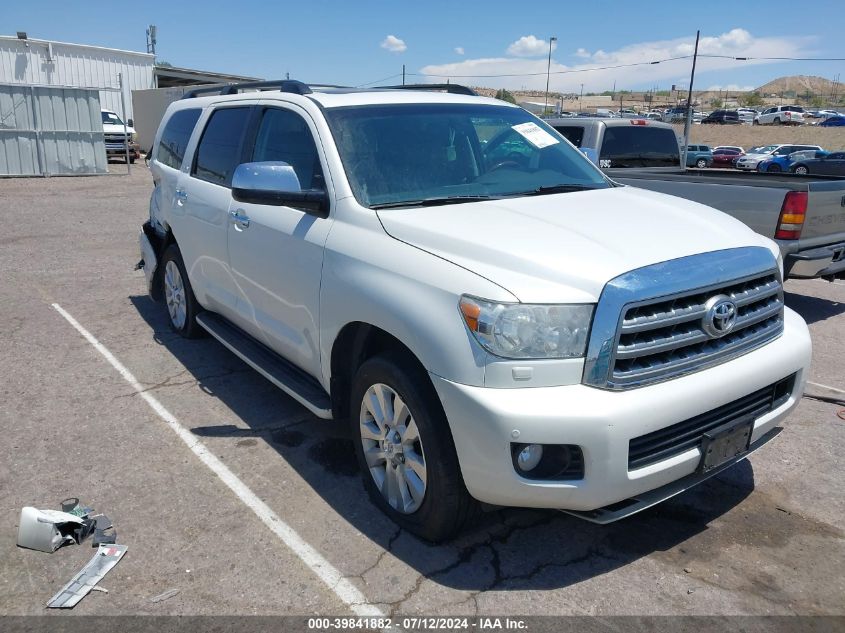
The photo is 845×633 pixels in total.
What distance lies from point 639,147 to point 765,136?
51680 millimetres

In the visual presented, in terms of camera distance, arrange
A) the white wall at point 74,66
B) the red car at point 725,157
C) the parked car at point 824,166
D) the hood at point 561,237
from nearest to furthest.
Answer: the hood at point 561,237 < the parked car at point 824,166 < the white wall at point 74,66 < the red car at point 725,157

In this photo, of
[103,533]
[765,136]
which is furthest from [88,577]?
[765,136]

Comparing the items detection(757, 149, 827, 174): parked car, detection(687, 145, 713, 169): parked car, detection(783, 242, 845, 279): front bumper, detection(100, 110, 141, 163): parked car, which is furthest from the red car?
detection(783, 242, 845, 279): front bumper

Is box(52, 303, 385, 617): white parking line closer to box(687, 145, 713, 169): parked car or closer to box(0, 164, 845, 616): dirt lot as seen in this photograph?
box(0, 164, 845, 616): dirt lot

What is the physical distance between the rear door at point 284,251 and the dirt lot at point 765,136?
50.6 meters

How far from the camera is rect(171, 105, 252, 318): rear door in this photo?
4.84 metres

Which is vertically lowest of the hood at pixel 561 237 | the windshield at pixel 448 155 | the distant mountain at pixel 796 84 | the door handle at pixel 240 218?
the door handle at pixel 240 218

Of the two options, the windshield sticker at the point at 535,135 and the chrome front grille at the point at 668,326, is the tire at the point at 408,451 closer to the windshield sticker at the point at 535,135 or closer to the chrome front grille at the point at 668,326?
the chrome front grille at the point at 668,326

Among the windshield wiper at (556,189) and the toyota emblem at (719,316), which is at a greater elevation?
the windshield wiper at (556,189)

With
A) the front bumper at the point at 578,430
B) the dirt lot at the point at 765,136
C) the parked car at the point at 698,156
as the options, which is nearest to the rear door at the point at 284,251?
the front bumper at the point at 578,430

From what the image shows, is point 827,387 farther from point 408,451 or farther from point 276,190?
point 276,190

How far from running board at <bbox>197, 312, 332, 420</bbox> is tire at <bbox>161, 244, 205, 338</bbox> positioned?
1.40ft

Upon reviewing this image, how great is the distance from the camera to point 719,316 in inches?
118

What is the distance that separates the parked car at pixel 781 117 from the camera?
2680 inches
